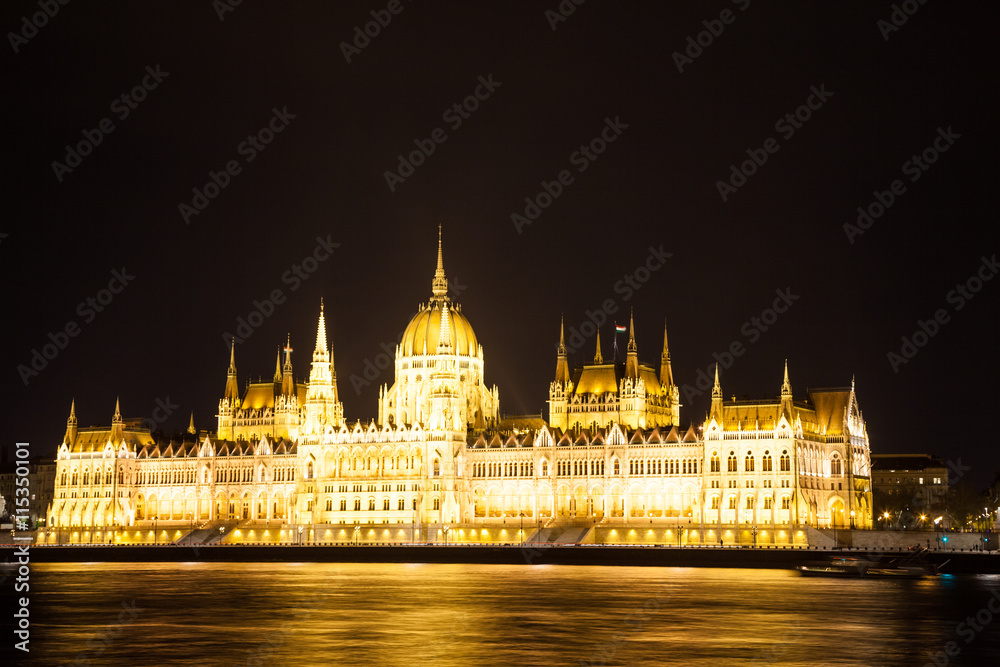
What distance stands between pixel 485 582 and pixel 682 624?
34.4 metres

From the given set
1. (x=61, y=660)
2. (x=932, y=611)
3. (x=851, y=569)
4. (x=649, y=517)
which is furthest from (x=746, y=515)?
(x=61, y=660)

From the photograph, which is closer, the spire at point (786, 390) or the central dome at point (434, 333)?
the spire at point (786, 390)

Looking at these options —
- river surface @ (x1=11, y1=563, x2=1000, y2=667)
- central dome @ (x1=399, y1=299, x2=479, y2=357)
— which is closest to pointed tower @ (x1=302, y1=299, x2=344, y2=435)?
central dome @ (x1=399, y1=299, x2=479, y2=357)

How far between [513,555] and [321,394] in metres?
50.9

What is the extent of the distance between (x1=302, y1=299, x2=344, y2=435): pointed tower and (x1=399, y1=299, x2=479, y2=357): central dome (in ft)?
33.5

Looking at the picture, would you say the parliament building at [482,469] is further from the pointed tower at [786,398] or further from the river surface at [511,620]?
the river surface at [511,620]

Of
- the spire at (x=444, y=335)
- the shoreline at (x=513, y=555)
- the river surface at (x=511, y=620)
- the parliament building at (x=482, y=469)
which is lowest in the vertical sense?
the river surface at (x=511, y=620)

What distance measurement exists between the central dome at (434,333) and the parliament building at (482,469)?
0.22m

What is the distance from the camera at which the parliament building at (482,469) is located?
157375 mm

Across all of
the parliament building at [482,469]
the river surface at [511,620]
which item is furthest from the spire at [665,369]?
the river surface at [511,620]

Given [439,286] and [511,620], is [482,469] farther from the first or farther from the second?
[511,620]

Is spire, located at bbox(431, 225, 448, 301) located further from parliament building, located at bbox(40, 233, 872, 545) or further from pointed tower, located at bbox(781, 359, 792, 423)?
pointed tower, located at bbox(781, 359, 792, 423)

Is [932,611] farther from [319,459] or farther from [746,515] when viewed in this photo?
[319,459]

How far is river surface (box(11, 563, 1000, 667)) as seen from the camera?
205 ft
